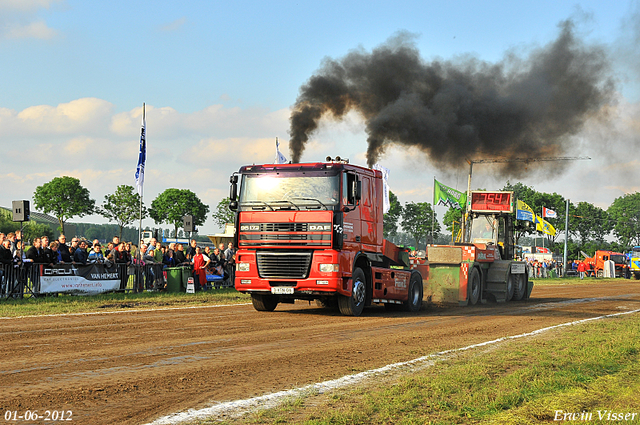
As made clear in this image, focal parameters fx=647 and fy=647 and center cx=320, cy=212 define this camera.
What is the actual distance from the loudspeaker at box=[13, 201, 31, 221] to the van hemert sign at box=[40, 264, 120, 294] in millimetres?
2101

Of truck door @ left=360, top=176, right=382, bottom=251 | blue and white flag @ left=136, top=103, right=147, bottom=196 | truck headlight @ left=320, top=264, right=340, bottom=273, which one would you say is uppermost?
blue and white flag @ left=136, top=103, right=147, bottom=196

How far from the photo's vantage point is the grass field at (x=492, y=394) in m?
5.67

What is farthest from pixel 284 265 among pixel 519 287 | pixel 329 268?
pixel 519 287

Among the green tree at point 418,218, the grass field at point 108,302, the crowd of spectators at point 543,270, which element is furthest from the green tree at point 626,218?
the grass field at point 108,302

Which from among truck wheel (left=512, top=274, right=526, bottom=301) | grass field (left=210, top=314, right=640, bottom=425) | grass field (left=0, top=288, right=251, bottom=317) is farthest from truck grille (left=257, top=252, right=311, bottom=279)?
truck wheel (left=512, top=274, right=526, bottom=301)

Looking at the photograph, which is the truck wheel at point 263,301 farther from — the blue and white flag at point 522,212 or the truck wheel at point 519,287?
the blue and white flag at point 522,212

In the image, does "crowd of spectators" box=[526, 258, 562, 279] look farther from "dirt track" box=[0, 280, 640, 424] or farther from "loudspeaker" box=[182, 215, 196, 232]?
"dirt track" box=[0, 280, 640, 424]

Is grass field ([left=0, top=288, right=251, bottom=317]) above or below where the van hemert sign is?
below

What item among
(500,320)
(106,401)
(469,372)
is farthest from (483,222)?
(106,401)

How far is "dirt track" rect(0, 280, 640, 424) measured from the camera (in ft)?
20.2

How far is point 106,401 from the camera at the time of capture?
19.5 feet

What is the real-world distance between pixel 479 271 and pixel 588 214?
104 m

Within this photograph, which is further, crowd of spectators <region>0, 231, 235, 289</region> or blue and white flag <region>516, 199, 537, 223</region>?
blue and white flag <region>516, 199, 537, 223</region>

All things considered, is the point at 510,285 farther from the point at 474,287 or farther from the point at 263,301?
the point at 263,301
